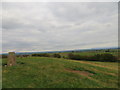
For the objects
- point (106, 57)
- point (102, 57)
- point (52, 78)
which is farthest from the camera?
point (102, 57)

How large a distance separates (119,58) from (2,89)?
123 feet

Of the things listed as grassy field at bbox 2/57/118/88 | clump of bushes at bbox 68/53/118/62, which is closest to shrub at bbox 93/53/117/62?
clump of bushes at bbox 68/53/118/62

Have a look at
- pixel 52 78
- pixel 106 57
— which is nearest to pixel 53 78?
pixel 52 78

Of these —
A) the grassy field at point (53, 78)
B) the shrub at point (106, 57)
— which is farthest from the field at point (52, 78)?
the shrub at point (106, 57)

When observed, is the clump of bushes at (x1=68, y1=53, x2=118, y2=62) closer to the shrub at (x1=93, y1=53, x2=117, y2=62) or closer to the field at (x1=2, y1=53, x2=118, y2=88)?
the shrub at (x1=93, y1=53, x2=117, y2=62)

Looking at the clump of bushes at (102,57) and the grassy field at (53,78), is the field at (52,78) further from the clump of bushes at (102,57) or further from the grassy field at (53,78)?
the clump of bushes at (102,57)

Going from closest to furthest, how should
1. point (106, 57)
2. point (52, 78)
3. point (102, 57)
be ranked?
point (52, 78), point (106, 57), point (102, 57)

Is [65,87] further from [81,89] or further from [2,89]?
[2,89]

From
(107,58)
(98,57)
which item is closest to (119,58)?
(107,58)

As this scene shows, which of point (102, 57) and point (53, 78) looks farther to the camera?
point (102, 57)

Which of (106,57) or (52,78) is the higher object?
(52,78)

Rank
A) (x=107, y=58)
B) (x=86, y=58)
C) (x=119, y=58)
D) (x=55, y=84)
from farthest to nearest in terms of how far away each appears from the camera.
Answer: (x=86, y=58) → (x=107, y=58) → (x=119, y=58) → (x=55, y=84)

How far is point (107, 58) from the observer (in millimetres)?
36750

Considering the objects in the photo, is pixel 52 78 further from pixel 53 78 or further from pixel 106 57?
pixel 106 57
